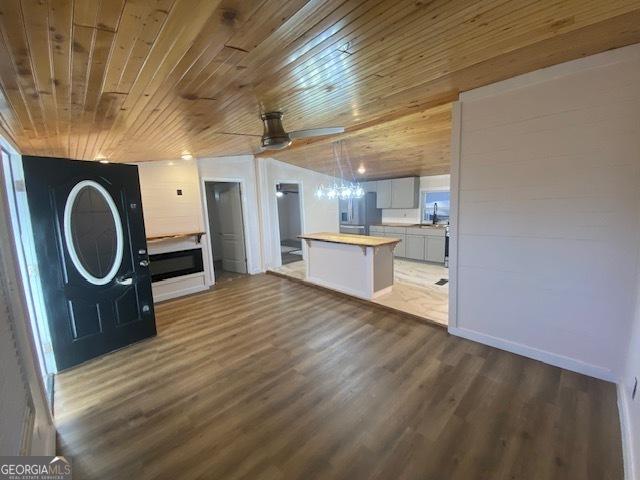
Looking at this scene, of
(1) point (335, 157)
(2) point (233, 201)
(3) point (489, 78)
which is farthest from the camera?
(2) point (233, 201)

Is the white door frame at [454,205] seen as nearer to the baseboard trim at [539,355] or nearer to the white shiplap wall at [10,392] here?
the baseboard trim at [539,355]

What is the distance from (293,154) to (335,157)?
34.7 inches

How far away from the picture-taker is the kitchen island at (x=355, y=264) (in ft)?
14.1

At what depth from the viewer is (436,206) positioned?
694 cm

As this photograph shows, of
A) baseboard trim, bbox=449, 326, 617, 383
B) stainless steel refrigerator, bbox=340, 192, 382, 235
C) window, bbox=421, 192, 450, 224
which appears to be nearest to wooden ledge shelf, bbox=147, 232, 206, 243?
stainless steel refrigerator, bbox=340, 192, 382, 235

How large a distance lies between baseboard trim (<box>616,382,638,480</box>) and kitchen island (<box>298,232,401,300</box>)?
2.65m

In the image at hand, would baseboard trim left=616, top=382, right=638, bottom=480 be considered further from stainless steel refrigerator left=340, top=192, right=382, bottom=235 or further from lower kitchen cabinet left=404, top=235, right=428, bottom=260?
stainless steel refrigerator left=340, top=192, right=382, bottom=235

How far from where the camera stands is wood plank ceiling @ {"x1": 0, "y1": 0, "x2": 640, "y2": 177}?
1232 millimetres

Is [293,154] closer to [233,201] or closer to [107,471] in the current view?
[233,201]

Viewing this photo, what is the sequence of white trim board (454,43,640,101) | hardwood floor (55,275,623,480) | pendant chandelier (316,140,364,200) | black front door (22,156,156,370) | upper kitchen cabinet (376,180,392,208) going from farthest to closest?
upper kitchen cabinet (376,180,392,208), pendant chandelier (316,140,364,200), black front door (22,156,156,370), white trim board (454,43,640,101), hardwood floor (55,275,623,480)

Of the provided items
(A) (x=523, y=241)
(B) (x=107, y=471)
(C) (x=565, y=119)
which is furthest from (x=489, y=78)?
(B) (x=107, y=471)

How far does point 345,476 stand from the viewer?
5.35 ft

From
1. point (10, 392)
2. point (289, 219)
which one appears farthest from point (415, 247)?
point (10, 392)

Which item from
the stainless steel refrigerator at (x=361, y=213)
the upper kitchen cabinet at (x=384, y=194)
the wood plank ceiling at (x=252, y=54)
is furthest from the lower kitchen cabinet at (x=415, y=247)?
the wood plank ceiling at (x=252, y=54)
